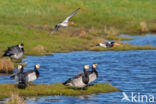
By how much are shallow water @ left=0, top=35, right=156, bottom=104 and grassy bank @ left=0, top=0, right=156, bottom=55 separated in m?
2.79

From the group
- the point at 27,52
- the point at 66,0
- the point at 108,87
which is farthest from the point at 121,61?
the point at 66,0

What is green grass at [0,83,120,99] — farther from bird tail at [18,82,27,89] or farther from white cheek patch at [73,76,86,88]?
white cheek patch at [73,76,86,88]

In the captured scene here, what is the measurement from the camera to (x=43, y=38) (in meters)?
49.6

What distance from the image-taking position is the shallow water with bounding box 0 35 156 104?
78.3 feet

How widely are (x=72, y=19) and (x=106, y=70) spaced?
37177mm

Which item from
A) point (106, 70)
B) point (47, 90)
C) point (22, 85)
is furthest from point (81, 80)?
point (106, 70)

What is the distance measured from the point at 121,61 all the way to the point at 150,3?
5451 centimetres

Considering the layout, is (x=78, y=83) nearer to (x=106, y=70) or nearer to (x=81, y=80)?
(x=81, y=80)

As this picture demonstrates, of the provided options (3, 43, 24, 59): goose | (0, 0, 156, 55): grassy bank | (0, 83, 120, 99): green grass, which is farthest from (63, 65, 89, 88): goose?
(0, 0, 156, 55): grassy bank

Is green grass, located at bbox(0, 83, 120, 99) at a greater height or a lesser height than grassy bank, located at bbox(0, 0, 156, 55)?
lesser

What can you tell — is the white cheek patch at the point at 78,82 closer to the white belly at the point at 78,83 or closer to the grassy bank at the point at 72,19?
the white belly at the point at 78,83

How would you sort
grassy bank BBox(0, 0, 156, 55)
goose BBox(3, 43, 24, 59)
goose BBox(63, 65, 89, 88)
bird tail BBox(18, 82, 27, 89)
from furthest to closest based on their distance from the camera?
grassy bank BBox(0, 0, 156, 55) → goose BBox(3, 43, 24, 59) → bird tail BBox(18, 82, 27, 89) → goose BBox(63, 65, 89, 88)

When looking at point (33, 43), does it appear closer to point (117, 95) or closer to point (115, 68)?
point (115, 68)

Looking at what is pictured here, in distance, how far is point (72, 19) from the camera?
74438 millimetres
